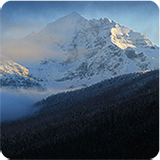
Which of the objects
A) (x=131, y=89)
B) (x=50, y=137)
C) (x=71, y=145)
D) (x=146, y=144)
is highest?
(x=131, y=89)

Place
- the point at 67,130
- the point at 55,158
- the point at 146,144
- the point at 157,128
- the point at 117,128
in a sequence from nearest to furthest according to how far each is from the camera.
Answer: the point at 146,144 < the point at 157,128 < the point at 55,158 < the point at 117,128 < the point at 67,130

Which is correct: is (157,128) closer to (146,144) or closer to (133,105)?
(146,144)

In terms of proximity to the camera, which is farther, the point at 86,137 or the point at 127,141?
the point at 86,137

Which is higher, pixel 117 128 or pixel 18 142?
pixel 18 142

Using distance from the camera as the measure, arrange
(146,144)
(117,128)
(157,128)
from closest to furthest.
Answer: (146,144), (157,128), (117,128)

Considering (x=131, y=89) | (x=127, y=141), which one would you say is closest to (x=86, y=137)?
(x=127, y=141)

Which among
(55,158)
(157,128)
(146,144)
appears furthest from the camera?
(55,158)


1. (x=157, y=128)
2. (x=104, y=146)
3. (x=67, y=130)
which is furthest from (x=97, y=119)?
(x=157, y=128)

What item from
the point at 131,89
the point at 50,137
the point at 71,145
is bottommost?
the point at 71,145

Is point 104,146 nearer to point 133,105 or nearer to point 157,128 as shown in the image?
point 157,128
